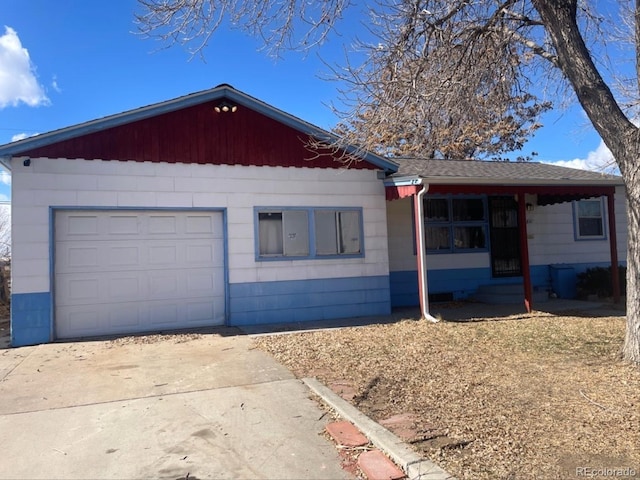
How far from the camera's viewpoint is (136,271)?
9.45m

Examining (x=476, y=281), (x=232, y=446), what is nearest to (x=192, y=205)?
(x=232, y=446)

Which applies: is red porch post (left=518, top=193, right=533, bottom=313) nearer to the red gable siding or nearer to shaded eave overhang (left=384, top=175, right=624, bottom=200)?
shaded eave overhang (left=384, top=175, right=624, bottom=200)

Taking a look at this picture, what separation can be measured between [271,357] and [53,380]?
2.88 meters

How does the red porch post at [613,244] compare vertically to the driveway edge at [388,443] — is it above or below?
above

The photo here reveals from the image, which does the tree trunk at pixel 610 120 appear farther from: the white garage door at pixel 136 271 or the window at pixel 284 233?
the white garage door at pixel 136 271

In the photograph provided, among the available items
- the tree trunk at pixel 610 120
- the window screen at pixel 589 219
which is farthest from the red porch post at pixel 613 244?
the tree trunk at pixel 610 120

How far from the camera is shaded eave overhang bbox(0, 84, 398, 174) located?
860 cm

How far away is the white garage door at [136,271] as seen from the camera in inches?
357

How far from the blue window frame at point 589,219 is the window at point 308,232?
749 centimetres

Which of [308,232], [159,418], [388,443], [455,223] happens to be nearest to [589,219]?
[455,223]

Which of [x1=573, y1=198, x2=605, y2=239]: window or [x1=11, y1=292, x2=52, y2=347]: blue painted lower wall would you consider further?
[x1=573, y1=198, x2=605, y2=239]: window

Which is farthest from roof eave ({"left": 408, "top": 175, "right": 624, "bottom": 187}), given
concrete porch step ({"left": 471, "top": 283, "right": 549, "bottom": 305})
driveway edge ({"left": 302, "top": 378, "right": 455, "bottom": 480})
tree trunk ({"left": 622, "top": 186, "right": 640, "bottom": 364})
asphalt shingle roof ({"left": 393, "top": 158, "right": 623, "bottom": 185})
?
driveway edge ({"left": 302, "top": 378, "right": 455, "bottom": 480})

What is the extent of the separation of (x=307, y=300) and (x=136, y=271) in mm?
3484

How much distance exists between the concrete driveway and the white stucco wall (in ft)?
7.51
